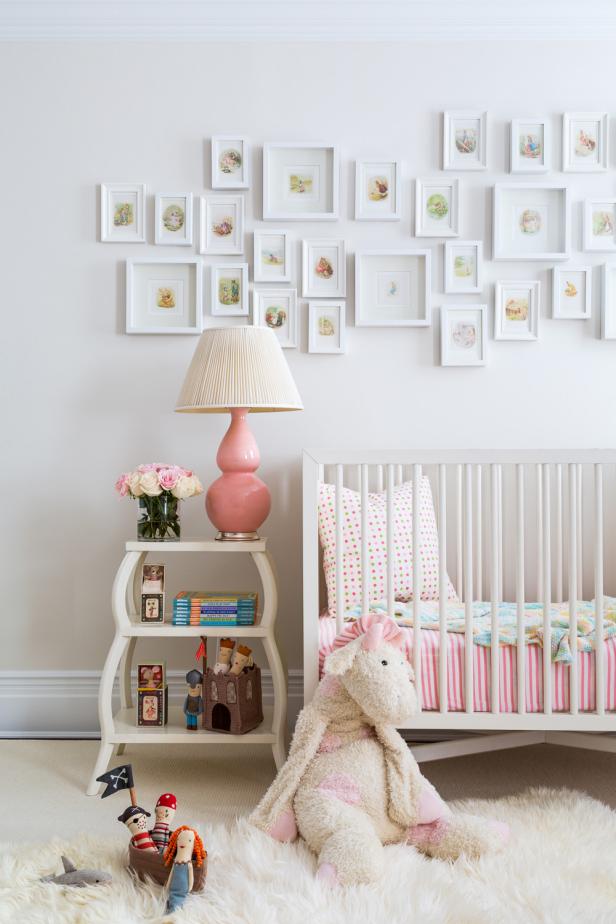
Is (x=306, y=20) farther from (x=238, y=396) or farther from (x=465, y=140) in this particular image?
(x=238, y=396)

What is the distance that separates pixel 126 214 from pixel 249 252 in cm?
40

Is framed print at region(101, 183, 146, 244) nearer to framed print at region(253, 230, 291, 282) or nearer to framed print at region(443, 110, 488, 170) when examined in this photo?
framed print at region(253, 230, 291, 282)

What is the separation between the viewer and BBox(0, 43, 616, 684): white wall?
251 centimetres

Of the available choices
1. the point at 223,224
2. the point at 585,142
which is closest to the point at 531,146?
the point at 585,142

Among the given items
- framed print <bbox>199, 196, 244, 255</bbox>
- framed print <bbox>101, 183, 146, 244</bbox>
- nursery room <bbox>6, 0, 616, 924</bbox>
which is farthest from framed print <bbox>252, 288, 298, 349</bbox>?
framed print <bbox>101, 183, 146, 244</bbox>

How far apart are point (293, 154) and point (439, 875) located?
78.9 inches

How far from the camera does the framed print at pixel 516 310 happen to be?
2486 millimetres

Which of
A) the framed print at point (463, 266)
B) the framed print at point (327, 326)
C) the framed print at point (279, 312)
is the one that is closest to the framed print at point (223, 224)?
the framed print at point (279, 312)

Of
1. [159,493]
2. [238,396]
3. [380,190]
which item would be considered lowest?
[159,493]

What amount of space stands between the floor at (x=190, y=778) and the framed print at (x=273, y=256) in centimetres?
143

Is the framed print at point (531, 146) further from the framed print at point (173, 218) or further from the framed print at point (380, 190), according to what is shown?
the framed print at point (173, 218)

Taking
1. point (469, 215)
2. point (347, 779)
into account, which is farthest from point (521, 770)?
point (469, 215)

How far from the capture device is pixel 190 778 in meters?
2.13

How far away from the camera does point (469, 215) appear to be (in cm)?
251
